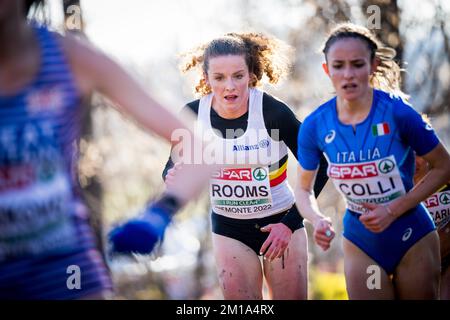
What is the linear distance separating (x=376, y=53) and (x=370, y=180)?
74 centimetres

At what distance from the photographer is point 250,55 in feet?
14.9

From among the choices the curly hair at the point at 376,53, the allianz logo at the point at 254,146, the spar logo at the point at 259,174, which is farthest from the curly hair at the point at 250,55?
the curly hair at the point at 376,53

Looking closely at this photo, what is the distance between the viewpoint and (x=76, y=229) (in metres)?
2.10

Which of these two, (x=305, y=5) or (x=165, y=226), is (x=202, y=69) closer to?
(x=165, y=226)

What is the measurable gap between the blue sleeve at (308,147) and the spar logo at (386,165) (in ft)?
1.27

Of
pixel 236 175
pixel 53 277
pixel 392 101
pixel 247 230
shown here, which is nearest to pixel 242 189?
pixel 236 175

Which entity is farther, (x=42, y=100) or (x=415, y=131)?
(x=415, y=131)

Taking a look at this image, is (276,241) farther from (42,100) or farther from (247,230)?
(42,100)

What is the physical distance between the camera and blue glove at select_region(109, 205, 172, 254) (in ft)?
6.30

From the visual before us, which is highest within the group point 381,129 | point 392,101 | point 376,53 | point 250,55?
point 250,55

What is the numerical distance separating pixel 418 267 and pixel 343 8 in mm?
4153

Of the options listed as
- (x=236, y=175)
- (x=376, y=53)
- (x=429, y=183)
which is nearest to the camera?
(x=429, y=183)

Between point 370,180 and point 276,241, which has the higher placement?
point 370,180

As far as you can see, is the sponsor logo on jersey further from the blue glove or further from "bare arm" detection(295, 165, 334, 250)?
"bare arm" detection(295, 165, 334, 250)
